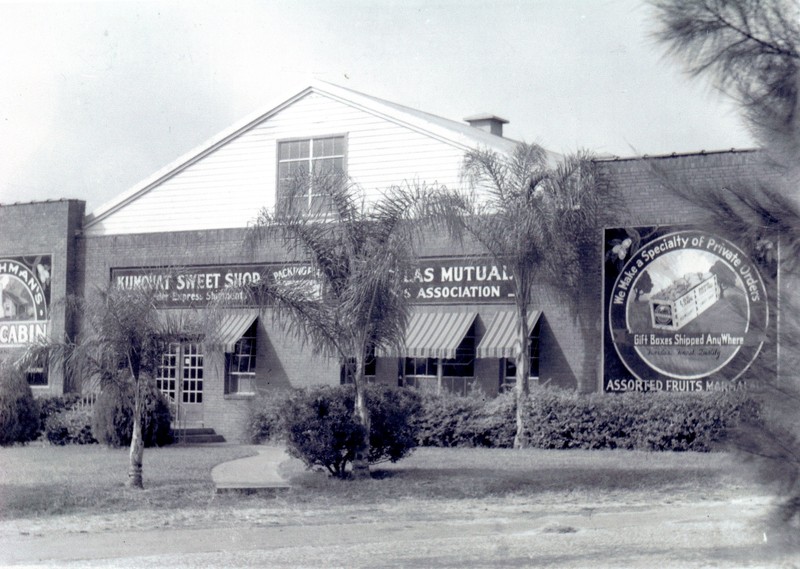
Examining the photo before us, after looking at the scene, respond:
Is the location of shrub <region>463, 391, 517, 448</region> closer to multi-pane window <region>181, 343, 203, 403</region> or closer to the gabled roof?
the gabled roof

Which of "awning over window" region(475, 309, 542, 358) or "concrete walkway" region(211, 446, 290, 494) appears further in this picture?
"awning over window" region(475, 309, 542, 358)

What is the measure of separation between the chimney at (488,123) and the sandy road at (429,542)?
18.2 m

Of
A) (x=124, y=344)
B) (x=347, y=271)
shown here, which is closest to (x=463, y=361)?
(x=347, y=271)

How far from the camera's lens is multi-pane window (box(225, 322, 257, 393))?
86.3 feet

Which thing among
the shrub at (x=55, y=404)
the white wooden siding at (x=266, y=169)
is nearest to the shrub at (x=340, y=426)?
the white wooden siding at (x=266, y=169)

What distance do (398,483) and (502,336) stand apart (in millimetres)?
8545

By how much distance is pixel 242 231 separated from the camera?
26.2 m

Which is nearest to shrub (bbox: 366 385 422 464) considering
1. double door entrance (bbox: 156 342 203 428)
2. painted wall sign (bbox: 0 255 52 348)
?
double door entrance (bbox: 156 342 203 428)

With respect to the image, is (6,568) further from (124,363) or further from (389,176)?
(389,176)

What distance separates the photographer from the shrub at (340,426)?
14836 mm

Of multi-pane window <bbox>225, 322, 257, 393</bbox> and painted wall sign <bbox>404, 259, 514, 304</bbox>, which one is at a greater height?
painted wall sign <bbox>404, 259, 514, 304</bbox>

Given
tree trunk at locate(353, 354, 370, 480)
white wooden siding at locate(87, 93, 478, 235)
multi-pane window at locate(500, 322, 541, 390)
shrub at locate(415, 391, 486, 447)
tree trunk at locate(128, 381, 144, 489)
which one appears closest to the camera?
tree trunk at locate(128, 381, 144, 489)

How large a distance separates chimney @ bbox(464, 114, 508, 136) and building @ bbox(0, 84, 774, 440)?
6 centimetres

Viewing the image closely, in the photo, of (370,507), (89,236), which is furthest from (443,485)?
(89,236)
